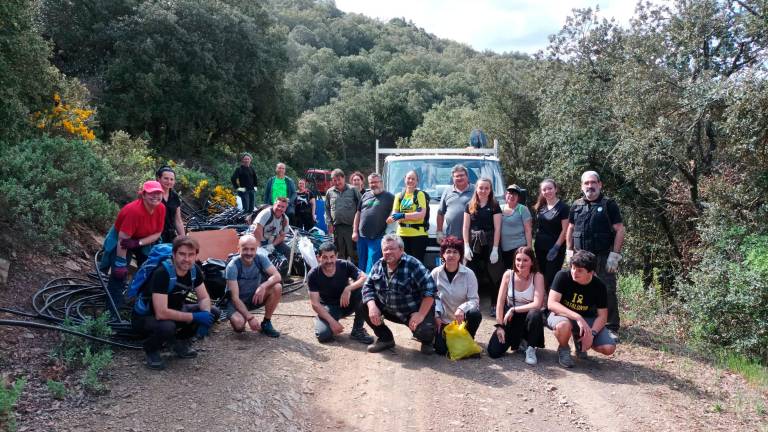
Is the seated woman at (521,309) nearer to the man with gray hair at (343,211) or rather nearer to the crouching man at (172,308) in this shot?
the crouching man at (172,308)

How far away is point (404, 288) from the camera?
19.0 ft

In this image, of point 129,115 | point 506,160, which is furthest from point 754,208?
point 129,115

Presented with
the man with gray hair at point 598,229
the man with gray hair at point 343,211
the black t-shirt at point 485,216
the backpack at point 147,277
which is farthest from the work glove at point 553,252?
the backpack at point 147,277

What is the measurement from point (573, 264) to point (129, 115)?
17.0 metres

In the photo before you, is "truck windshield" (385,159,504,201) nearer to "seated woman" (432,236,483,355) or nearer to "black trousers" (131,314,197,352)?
"seated woman" (432,236,483,355)

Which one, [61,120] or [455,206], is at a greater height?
[61,120]

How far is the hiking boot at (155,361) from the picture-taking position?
5012 mm

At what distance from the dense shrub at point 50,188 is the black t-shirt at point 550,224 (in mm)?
5613

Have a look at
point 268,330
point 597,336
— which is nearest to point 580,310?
point 597,336

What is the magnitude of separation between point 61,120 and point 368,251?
572 cm

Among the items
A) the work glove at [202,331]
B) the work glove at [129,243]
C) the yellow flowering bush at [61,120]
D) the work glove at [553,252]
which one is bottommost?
the work glove at [202,331]

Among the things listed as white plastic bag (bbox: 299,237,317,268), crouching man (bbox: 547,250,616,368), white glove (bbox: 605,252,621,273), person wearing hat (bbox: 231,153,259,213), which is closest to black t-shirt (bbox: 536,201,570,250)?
white glove (bbox: 605,252,621,273)

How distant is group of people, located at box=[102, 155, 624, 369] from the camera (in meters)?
5.36

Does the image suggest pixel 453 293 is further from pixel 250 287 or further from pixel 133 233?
pixel 133 233
